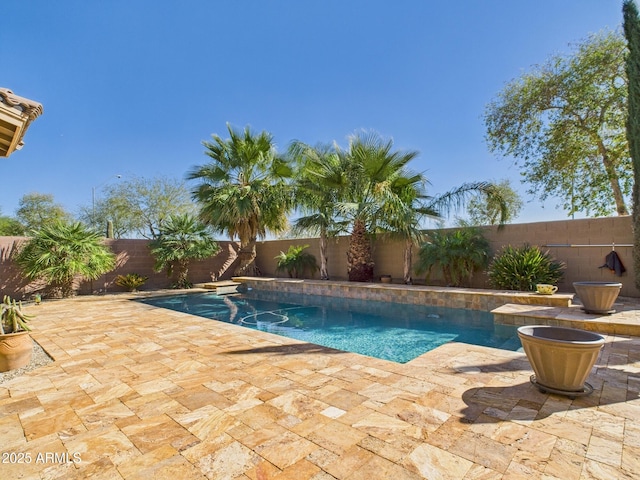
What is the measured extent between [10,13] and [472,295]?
10.7 m

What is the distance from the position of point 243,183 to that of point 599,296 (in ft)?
38.7

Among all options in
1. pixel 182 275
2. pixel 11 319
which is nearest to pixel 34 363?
pixel 11 319

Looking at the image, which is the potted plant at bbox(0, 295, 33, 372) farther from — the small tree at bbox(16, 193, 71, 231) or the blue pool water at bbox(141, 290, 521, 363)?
the small tree at bbox(16, 193, 71, 231)

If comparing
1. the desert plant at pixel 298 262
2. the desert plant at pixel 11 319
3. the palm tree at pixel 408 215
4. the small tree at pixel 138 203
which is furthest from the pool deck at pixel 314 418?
the small tree at pixel 138 203

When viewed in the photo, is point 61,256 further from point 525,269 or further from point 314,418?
point 525,269

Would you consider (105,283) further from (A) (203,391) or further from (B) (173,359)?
(A) (203,391)

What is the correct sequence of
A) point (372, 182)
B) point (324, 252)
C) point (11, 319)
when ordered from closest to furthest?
point (11, 319) < point (372, 182) < point (324, 252)

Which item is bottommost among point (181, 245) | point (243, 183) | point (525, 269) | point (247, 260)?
point (525, 269)

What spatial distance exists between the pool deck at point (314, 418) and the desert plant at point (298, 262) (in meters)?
9.45

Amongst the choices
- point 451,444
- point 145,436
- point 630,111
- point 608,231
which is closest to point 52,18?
point 145,436

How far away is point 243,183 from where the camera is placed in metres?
13.4

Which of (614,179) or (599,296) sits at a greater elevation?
(614,179)

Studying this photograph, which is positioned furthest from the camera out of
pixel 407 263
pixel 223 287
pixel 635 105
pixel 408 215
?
pixel 223 287

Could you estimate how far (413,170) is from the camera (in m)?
10.3
